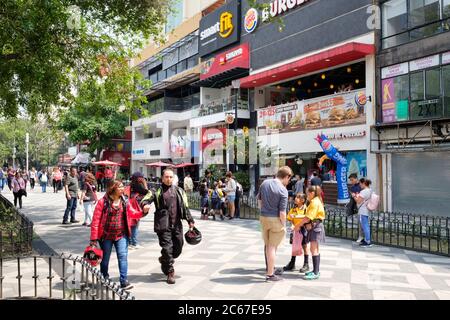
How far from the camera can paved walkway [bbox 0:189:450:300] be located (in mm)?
6070

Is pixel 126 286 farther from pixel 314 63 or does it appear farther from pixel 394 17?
pixel 314 63

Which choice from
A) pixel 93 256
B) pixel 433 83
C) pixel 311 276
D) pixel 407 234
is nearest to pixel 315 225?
pixel 311 276

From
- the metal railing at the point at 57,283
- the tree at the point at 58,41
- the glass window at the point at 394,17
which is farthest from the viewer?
the glass window at the point at 394,17

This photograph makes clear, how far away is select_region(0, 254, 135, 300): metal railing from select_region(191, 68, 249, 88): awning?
21.7 meters

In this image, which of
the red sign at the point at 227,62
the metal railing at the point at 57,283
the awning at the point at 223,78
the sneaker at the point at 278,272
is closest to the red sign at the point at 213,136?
the awning at the point at 223,78

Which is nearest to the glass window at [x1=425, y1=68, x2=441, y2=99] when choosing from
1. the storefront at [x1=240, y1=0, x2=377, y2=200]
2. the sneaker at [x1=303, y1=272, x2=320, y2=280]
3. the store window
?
the store window

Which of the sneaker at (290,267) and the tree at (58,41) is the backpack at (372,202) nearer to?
the sneaker at (290,267)

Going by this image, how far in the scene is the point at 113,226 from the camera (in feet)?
19.8

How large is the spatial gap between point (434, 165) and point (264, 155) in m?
8.70

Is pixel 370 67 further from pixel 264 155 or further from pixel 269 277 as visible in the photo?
pixel 269 277

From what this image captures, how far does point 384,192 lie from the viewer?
742 inches

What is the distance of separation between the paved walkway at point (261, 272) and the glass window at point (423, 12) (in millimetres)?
11262

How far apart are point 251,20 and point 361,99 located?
1014 centimetres

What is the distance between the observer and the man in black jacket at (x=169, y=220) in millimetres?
6477
